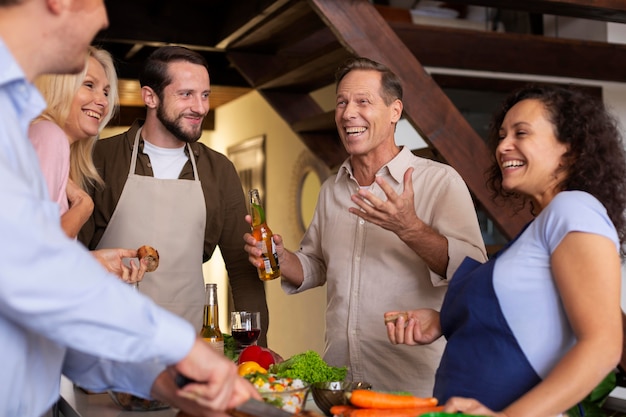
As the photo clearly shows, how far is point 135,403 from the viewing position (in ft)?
6.67

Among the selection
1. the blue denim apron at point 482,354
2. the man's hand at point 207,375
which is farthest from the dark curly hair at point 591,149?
the man's hand at point 207,375

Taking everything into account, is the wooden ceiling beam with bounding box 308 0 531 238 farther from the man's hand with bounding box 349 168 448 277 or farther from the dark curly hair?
the dark curly hair

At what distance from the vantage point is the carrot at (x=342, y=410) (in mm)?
1718

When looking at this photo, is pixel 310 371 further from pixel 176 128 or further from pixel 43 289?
pixel 176 128

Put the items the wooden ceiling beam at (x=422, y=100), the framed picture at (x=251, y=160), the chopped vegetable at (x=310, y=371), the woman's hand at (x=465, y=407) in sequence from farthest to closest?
the framed picture at (x=251, y=160), the wooden ceiling beam at (x=422, y=100), the chopped vegetable at (x=310, y=371), the woman's hand at (x=465, y=407)

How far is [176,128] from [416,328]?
1.38 metres

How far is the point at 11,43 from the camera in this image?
51.1 inches

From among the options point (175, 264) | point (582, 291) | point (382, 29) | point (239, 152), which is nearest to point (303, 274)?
point (175, 264)

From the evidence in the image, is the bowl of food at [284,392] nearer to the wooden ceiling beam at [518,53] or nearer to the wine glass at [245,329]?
the wine glass at [245,329]

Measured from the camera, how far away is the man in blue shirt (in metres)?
1.16

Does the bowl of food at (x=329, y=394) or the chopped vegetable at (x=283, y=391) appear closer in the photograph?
the chopped vegetable at (x=283, y=391)

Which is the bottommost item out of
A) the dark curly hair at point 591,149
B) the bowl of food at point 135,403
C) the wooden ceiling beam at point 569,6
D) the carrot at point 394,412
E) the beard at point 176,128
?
the bowl of food at point 135,403

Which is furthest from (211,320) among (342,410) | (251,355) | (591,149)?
(591,149)

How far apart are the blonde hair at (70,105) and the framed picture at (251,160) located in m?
3.63
